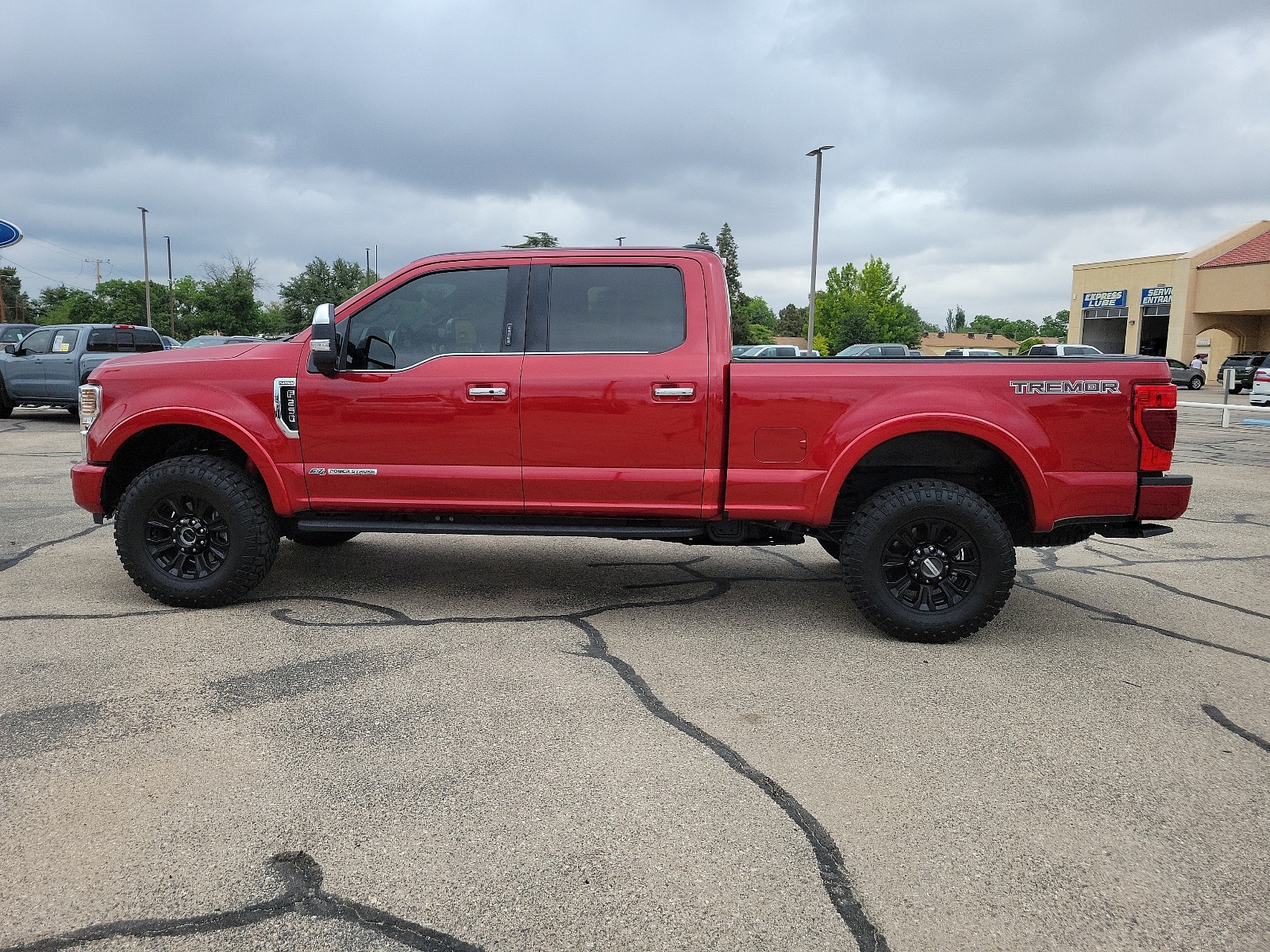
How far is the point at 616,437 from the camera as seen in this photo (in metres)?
4.66

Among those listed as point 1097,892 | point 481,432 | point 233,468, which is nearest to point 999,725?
point 1097,892

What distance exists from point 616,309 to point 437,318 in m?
1.01

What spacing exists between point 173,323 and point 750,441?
236ft

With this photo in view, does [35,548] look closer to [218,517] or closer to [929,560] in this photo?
[218,517]

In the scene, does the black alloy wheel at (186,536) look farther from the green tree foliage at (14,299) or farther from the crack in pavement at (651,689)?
the green tree foliage at (14,299)

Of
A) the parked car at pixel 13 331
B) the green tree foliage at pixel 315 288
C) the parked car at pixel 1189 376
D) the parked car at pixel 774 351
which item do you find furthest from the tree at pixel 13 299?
the parked car at pixel 1189 376

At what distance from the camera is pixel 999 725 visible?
3.57m

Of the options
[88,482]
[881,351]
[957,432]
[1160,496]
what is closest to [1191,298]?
[881,351]

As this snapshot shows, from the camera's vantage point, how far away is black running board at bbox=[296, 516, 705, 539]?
4742mm

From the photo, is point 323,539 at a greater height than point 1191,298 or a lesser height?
lesser

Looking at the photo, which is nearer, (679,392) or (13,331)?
(679,392)

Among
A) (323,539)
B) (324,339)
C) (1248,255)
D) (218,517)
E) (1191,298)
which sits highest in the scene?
(1248,255)

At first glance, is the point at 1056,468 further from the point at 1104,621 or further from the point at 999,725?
the point at 999,725

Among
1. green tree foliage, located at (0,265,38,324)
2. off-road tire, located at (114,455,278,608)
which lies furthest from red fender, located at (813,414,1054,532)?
green tree foliage, located at (0,265,38,324)
